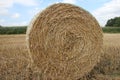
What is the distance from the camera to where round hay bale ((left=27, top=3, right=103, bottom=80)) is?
586 cm

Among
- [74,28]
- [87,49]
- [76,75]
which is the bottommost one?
[76,75]

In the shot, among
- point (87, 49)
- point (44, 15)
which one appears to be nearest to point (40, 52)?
point (44, 15)

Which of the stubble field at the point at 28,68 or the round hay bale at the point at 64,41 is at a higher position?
the round hay bale at the point at 64,41

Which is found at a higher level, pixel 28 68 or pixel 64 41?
pixel 64 41

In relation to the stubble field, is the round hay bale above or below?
above

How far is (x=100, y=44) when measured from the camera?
652 cm

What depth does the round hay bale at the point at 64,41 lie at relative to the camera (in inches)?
231

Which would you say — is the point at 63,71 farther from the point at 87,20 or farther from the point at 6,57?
the point at 6,57

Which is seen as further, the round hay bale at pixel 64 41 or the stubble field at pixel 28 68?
the stubble field at pixel 28 68

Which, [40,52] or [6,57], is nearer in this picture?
[40,52]

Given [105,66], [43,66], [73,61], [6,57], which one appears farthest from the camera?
[6,57]

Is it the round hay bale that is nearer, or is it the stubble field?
the round hay bale

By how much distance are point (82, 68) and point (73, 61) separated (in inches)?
9.6

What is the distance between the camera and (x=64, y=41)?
Result: 245 inches
